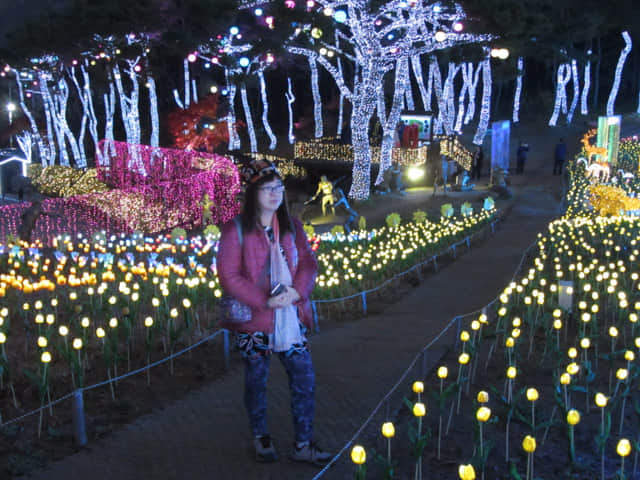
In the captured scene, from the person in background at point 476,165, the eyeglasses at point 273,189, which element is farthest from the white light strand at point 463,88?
the eyeglasses at point 273,189

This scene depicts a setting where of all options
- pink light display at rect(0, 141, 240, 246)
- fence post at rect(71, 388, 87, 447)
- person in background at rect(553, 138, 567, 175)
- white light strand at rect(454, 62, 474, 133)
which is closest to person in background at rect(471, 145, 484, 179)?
person in background at rect(553, 138, 567, 175)

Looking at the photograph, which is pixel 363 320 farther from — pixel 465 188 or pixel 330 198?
pixel 465 188

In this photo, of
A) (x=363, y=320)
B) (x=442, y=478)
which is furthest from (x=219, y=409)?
(x=363, y=320)

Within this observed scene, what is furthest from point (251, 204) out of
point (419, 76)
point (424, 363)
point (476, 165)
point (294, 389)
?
point (419, 76)

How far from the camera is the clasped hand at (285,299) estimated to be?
3.44m

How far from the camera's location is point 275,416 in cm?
424

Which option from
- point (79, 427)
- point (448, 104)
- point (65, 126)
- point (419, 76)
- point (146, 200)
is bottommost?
point (79, 427)

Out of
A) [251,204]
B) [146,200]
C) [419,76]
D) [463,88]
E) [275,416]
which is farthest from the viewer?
[463,88]

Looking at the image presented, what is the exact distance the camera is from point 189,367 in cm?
536

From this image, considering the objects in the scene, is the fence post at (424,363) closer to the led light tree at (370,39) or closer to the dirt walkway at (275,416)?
the dirt walkway at (275,416)

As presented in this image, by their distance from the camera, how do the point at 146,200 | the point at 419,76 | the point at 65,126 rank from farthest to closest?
the point at 419,76
the point at 65,126
the point at 146,200

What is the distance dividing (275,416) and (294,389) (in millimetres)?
791

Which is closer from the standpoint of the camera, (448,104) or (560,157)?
(560,157)

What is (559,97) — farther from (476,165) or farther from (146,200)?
(146,200)
